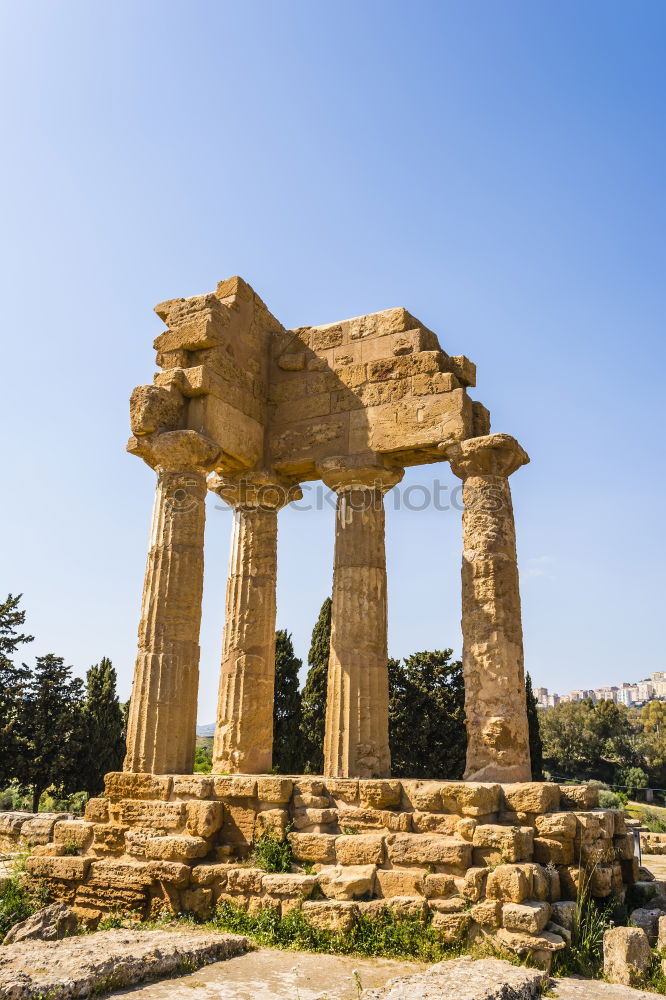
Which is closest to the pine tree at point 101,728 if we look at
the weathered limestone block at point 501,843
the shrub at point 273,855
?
the shrub at point 273,855

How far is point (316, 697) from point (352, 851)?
19.7 m

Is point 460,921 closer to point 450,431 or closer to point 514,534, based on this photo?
point 514,534

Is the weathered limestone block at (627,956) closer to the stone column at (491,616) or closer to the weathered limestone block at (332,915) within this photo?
the weathered limestone block at (332,915)

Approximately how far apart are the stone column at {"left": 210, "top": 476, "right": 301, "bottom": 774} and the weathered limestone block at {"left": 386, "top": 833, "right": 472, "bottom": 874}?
4.14m

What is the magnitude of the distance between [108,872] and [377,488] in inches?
267

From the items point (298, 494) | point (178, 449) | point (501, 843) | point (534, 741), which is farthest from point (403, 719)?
point (501, 843)

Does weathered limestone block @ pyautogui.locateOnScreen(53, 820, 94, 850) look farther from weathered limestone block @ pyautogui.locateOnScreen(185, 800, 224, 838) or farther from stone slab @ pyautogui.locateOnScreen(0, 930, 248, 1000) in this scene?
stone slab @ pyautogui.locateOnScreen(0, 930, 248, 1000)

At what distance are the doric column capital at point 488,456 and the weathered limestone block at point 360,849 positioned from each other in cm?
536

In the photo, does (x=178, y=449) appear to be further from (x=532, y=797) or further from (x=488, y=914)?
(x=488, y=914)

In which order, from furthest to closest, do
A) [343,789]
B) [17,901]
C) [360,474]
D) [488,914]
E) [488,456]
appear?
[360,474], [488,456], [17,901], [343,789], [488,914]

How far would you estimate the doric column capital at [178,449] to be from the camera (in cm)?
1248

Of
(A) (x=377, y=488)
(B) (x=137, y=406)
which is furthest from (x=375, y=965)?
(B) (x=137, y=406)

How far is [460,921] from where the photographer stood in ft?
27.0

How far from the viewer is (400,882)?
8852mm
